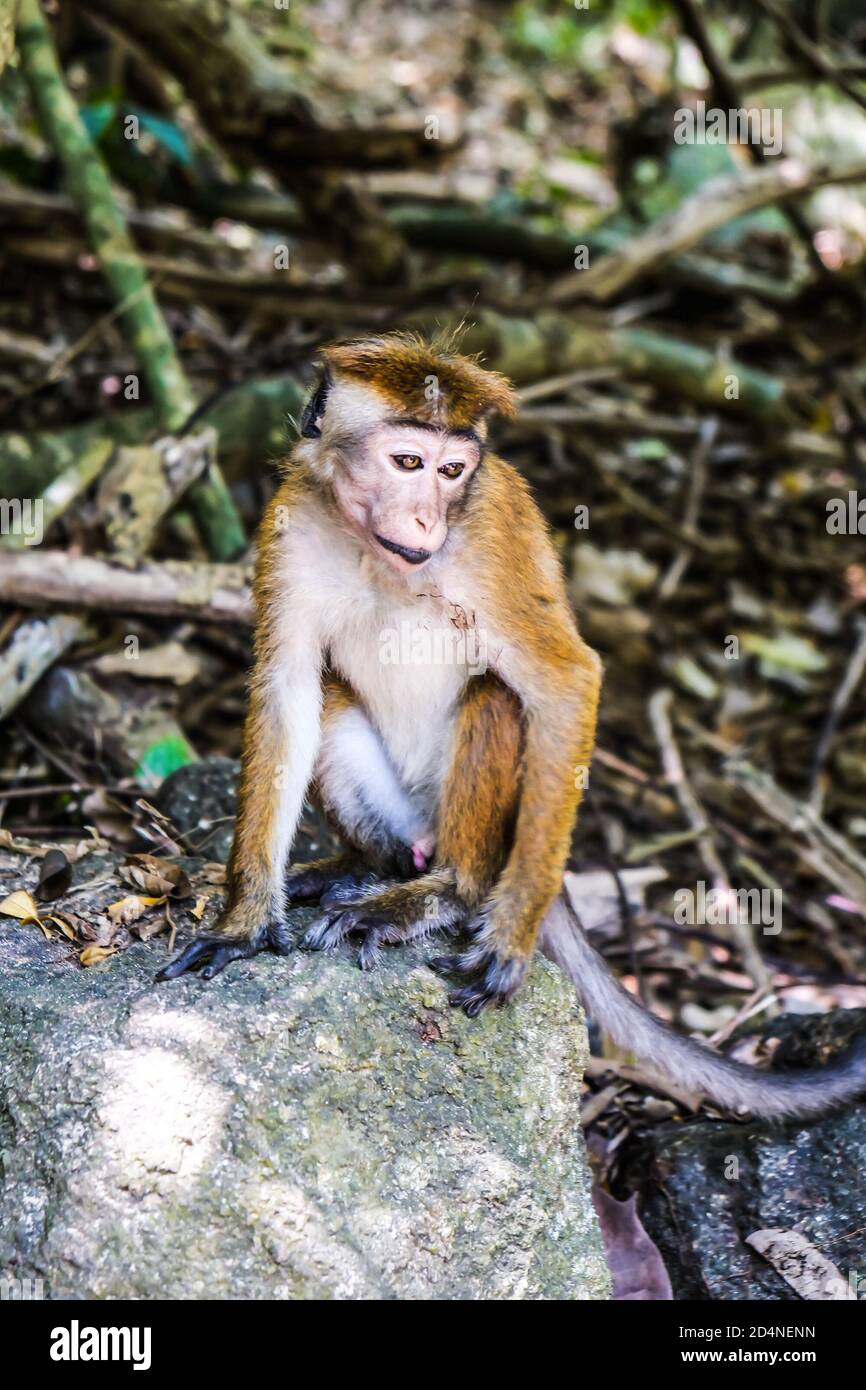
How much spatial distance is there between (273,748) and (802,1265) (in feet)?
6.96

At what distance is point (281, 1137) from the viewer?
341 cm

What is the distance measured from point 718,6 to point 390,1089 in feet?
39.9

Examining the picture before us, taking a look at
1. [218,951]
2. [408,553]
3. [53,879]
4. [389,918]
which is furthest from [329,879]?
[408,553]

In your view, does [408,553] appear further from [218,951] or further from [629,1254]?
[629,1254]

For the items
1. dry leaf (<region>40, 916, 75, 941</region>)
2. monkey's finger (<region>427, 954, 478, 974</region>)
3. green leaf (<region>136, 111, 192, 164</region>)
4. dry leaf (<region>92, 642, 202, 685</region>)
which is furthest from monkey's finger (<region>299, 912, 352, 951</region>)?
green leaf (<region>136, 111, 192, 164</region>)

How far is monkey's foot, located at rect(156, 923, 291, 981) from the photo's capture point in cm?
380

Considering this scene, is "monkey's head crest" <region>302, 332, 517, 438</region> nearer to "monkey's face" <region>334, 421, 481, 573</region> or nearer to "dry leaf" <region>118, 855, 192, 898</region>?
"monkey's face" <region>334, 421, 481, 573</region>

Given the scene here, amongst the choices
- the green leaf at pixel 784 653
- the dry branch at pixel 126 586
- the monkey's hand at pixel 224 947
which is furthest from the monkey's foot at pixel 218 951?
the green leaf at pixel 784 653

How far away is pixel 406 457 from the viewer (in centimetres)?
403

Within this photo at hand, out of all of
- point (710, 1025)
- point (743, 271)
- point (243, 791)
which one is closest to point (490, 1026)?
point (243, 791)

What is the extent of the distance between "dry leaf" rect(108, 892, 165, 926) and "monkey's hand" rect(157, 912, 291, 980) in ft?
0.88

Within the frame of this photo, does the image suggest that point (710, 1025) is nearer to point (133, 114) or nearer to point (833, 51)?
point (133, 114)

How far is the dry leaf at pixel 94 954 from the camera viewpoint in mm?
3883

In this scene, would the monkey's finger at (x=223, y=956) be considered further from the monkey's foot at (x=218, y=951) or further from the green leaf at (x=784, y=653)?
the green leaf at (x=784, y=653)
